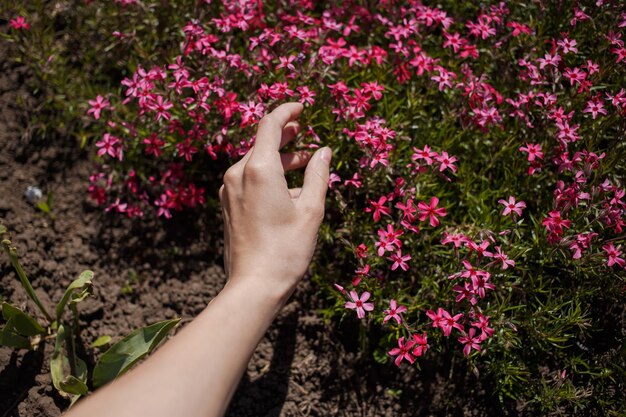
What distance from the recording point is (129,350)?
2596mm

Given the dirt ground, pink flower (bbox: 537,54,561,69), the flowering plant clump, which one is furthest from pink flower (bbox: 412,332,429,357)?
pink flower (bbox: 537,54,561,69)

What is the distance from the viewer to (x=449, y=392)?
3.01 metres

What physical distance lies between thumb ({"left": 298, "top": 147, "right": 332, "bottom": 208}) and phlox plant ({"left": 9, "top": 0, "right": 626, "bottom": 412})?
0.34 metres

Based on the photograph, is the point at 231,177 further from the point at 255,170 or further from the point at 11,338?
the point at 11,338

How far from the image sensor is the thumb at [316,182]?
2.28 meters

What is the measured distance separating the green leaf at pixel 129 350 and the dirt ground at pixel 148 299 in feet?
1.43

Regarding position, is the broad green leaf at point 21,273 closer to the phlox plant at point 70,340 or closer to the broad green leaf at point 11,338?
the phlox plant at point 70,340

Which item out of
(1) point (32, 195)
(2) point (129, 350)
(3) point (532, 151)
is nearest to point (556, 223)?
(3) point (532, 151)

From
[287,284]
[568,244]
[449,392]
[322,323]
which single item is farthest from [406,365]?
[287,284]

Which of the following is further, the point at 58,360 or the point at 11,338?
the point at 58,360

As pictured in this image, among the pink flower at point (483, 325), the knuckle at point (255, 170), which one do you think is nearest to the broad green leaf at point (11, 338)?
the knuckle at point (255, 170)

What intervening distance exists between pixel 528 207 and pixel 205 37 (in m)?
2.39

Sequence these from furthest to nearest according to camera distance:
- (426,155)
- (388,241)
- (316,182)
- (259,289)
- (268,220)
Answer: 1. (426,155)
2. (388,241)
3. (316,182)
4. (268,220)
5. (259,289)

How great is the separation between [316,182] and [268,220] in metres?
0.35
